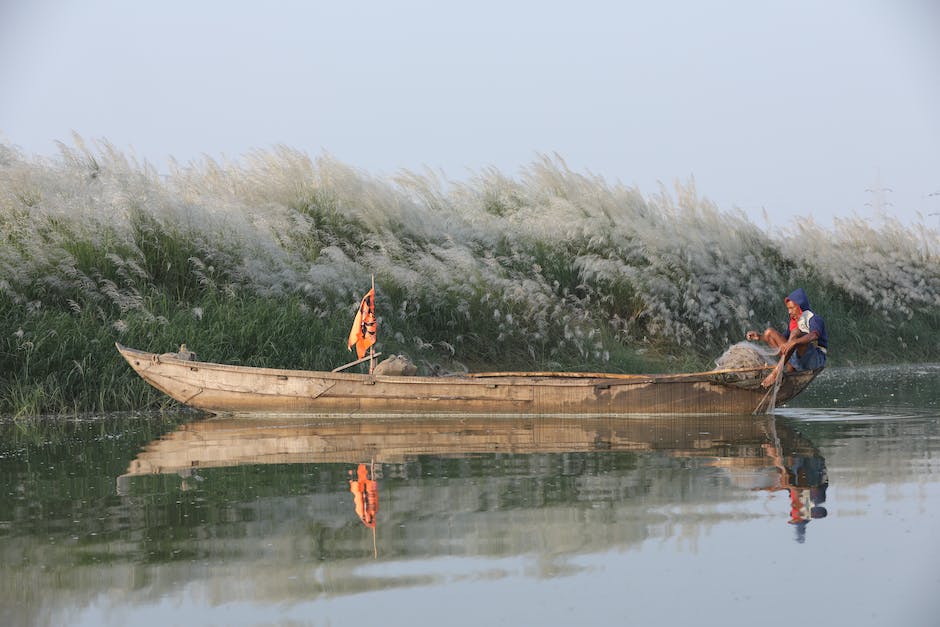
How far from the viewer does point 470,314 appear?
15219 mm

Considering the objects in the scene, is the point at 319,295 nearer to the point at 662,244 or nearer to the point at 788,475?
the point at 662,244

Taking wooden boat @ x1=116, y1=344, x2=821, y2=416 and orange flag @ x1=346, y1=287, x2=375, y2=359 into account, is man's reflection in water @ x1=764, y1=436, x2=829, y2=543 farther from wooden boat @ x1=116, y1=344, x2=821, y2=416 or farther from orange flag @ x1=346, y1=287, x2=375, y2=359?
orange flag @ x1=346, y1=287, x2=375, y2=359

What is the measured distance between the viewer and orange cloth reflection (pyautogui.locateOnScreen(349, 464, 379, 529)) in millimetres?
6348

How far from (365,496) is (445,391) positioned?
5066mm

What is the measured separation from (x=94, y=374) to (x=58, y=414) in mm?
582

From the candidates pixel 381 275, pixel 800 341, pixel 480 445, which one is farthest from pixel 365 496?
pixel 381 275

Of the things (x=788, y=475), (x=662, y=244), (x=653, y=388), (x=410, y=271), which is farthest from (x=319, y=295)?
(x=788, y=475)

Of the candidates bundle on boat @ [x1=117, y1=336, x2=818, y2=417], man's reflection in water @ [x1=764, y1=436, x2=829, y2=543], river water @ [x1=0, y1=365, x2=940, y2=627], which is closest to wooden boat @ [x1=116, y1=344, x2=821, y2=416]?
bundle on boat @ [x1=117, y1=336, x2=818, y2=417]

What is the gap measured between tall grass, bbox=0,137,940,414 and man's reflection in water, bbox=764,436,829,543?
6.41 metres

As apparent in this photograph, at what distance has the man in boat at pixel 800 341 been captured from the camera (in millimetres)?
11586

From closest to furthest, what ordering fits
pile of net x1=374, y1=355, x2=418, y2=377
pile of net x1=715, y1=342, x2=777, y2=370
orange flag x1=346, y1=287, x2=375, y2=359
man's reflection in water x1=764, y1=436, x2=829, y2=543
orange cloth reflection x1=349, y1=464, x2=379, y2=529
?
man's reflection in water x1=764, y1=436, x2=829, y2=543 → orange cloth reflection x1=349, y1=464, x2=379, y2=529 → pile of net x1=715, y1=342, x2=777, y2=370 → orange flag x1=346, y1=287, x2=375, y2=359 → pile of net x1=374, y1=355, x2=418, y2=377

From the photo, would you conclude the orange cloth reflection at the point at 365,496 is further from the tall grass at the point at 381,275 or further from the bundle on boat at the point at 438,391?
the tall grass at the point at 381,275

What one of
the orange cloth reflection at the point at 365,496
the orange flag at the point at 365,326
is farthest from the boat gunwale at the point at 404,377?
the orange cloth reflection at the point at 365,496

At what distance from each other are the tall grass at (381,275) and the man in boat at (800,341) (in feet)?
12.4
